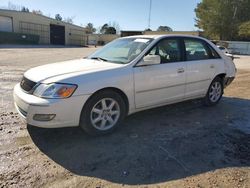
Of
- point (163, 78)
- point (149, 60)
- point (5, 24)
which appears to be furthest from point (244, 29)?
point (149, 60)

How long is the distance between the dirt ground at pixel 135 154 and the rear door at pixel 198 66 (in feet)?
2.29

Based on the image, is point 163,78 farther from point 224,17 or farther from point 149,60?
point 224,17

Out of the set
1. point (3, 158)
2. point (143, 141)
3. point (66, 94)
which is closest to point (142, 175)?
point (143, 141)

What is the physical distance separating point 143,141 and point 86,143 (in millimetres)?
877

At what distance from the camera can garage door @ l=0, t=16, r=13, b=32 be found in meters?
41.2

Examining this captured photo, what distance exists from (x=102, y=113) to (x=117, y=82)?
1.81 ft

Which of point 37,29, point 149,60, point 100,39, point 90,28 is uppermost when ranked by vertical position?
point 90,28

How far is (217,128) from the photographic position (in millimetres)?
4750

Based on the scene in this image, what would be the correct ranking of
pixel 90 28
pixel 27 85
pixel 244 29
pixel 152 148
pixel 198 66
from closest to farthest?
1. pixel 152 148
2. pixel 27 85
3. pixel 198 66
4. pixel 244 29
5. pixel 90 28

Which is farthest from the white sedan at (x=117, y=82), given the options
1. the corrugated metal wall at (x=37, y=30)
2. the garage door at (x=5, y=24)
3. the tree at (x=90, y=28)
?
the tree at (x=90, y=28)

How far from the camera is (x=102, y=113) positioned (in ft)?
13.8

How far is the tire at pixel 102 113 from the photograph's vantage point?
3.99 meters

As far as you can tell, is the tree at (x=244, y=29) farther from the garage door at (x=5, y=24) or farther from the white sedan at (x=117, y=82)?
the white sedan at (x=117, y=82)

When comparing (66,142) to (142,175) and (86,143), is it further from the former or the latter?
(142,175)
